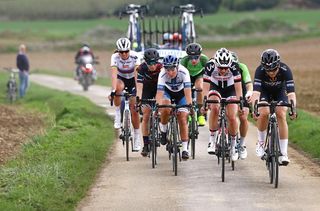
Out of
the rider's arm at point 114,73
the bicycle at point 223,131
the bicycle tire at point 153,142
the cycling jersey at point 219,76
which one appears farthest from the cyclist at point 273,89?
the rider's arm at point 114,73

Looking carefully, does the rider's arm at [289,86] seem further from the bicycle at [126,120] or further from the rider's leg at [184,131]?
the bicycle at [126,120]

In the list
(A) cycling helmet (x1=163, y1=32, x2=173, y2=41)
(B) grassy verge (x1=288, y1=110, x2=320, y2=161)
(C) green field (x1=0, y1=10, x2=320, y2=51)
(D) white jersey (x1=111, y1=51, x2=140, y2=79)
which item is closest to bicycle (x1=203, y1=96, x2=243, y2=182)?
(B) grassy verge (x1=288, y1=110, x2=320, y2=161)

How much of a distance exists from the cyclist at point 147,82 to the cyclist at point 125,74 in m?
0.82

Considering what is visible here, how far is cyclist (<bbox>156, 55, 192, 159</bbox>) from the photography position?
17266mm

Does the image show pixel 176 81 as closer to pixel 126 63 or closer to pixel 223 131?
pixel 223 131

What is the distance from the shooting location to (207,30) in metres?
78.8

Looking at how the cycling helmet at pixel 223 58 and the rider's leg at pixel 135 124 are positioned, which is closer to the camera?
the cycling helmet at pixel 223 58

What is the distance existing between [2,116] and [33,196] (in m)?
14.5

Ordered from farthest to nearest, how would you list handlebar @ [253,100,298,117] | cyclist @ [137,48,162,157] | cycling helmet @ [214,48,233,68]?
cyclist @ [137,48,162,157]
cycling helmet @ [214,48,233,68]
handlebar @ [253,100,298,117]

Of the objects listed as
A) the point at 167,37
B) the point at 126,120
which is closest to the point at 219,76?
the point at 126,120

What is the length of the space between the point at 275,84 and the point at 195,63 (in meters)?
4.39

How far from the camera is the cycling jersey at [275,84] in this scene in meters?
15.9

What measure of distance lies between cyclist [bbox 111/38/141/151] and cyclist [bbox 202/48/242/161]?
2395 mm

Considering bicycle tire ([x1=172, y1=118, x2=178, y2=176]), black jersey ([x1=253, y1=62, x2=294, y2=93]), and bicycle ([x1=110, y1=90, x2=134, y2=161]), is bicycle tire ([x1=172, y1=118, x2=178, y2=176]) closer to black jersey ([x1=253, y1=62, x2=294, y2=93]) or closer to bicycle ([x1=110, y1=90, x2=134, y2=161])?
black jersey ([x1=253, y1=62, x2=294, y2=93])
